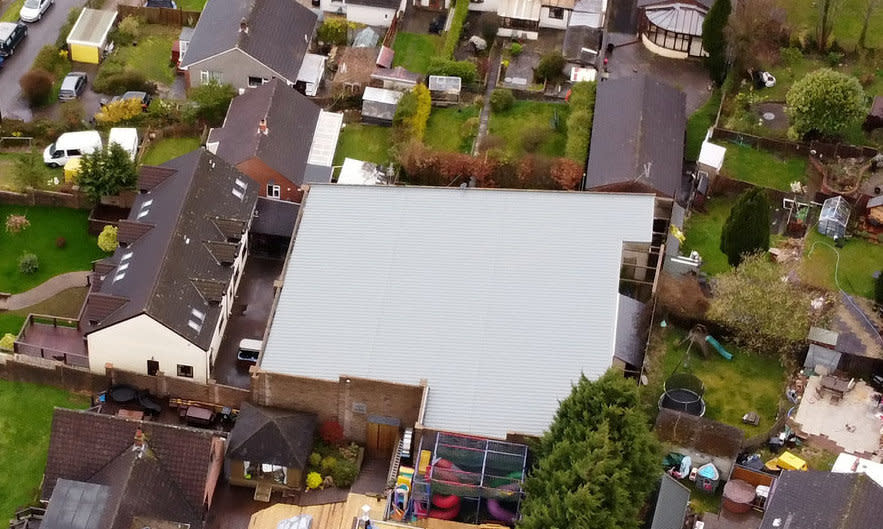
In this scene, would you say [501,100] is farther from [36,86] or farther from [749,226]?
[36,86]

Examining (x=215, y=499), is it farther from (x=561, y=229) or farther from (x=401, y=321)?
(x=561, y=229)

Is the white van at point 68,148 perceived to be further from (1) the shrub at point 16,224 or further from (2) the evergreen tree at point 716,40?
(2) the evergreen tree at point 716,40

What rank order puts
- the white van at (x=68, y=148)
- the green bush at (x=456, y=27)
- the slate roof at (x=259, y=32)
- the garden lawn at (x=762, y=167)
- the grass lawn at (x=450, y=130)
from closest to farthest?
1. the white van at (x=68, y=148)
2. the garden lawn at (x=762, y=167)
3. the grass lawn at (x=450, y=130)
4. the slate roof at (x=259, y=32)
5. the green bush at (x=456, y=27)

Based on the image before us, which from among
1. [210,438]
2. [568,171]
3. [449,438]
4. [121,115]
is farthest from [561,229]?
[121,115]

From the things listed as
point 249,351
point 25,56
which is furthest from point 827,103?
point 25,56

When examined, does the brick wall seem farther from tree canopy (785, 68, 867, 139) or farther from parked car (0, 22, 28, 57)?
parked car (0, 22, 28, 57)

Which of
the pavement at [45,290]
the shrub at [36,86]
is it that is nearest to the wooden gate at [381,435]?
the pavement at [45,290]
